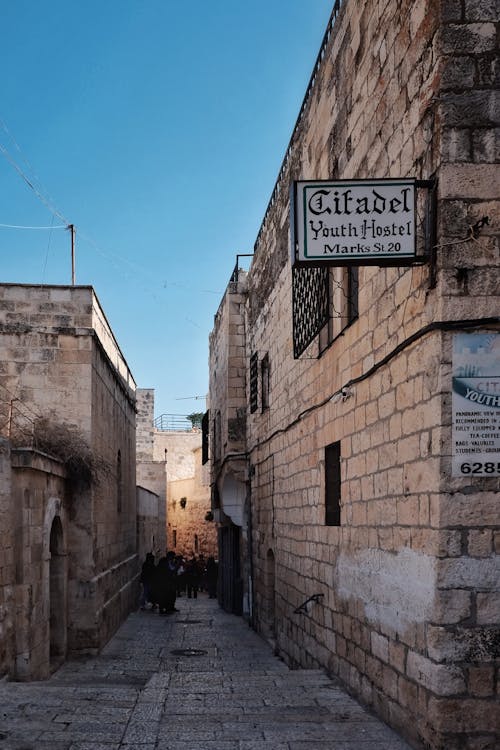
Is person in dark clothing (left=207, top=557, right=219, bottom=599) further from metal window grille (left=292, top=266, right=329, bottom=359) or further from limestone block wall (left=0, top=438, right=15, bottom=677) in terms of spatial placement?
limestone block wall (left=0, top=438, right=15, bottom=677)

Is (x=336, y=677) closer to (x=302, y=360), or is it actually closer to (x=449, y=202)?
(x=302, y=360)

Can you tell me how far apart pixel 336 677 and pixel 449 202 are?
4.39 metres

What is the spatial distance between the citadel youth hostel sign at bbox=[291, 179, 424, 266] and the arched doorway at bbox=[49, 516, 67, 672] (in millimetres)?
6613

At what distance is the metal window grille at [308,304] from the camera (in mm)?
8355

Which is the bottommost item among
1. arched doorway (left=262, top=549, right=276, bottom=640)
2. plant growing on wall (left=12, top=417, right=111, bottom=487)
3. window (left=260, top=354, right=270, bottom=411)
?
arched doorway (left=262, top=549, right=276, bottom=640)

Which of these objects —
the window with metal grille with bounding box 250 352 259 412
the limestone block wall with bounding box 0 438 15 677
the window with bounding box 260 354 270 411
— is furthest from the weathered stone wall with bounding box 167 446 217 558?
the limestone block wall with bounding box 0 438 15 677

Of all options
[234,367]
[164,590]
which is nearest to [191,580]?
[164,590]

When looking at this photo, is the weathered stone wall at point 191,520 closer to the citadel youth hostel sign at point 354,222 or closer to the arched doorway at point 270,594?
the arched doorway at point 270,594

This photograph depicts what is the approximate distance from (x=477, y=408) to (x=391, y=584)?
1.64 meters

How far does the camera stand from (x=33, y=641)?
28.1 feet

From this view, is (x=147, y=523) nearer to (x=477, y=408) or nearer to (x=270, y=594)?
(x=270, y=594)

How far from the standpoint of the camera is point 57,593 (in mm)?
10844

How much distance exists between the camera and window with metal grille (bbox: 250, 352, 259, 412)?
14.5 metres

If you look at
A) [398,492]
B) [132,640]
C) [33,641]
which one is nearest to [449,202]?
[398,492]
